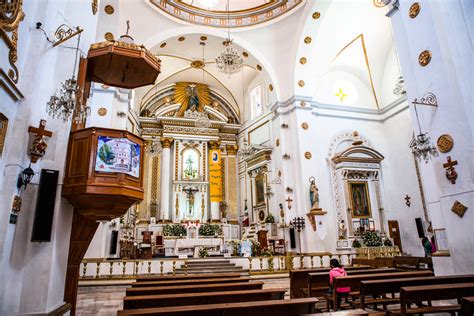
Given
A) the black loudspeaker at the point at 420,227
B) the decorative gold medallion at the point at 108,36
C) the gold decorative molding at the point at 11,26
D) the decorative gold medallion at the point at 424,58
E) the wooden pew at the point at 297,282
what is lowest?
the wooden pew at the point at 297,282

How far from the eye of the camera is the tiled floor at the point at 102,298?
582 cm

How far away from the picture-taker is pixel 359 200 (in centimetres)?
1334

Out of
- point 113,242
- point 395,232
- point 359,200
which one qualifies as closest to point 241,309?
point 113,242

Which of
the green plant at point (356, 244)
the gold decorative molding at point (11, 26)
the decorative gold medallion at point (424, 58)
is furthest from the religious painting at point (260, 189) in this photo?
the gold decorative molding at point (11, 26)

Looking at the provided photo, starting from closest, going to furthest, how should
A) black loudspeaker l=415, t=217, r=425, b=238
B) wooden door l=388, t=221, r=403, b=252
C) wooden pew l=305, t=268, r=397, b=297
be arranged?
wooden pew l=305, t=268, r=397, b=297, black loudspeaker l=415, t=217, r=425, b=238, wooden door l=388, t=221, r=403, b=252

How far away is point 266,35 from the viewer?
44.9 ft

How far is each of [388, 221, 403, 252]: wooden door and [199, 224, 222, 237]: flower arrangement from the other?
25.3ft

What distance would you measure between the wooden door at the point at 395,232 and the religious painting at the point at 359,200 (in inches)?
40.2

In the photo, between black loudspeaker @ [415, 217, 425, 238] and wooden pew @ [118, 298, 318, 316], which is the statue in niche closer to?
black loudspeaker @ [415, 217, 425, 238]

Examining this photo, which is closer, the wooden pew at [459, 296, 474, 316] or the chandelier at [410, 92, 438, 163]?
the wooden pew at [459, 296, 474, 316]

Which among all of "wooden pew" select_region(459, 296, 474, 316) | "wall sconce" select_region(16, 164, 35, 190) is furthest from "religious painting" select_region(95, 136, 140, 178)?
"wooden pew" select_region(459, 296, 474, 316)

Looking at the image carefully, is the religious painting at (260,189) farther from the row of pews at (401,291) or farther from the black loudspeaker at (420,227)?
the row of pews at (401,291)

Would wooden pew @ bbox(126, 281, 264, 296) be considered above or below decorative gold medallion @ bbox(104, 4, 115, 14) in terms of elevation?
below

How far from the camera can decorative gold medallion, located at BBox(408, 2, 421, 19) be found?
6.14 m
